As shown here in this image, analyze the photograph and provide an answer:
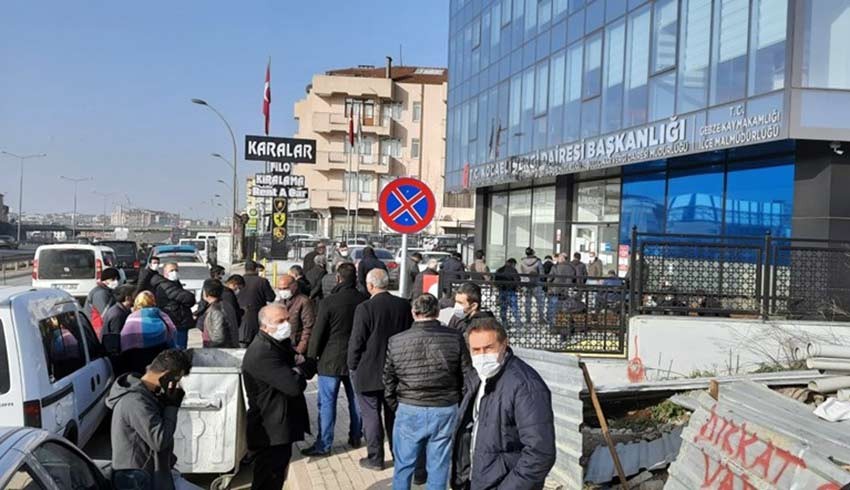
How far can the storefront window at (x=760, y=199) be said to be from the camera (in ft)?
45.9

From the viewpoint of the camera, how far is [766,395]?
20.4 ft

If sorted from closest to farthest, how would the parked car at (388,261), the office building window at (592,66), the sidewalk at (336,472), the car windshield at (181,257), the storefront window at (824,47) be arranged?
the sidewalk at (336,472) → the storefront window at (824,47) → the office building window at (592,66) → the car windshield at (181,257) → the parked car at (388,261)

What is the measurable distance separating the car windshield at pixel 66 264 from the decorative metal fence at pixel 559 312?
12.1m

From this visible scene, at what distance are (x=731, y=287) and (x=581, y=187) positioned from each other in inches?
522

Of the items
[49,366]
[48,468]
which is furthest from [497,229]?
[48,468]

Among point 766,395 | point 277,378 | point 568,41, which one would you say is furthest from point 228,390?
point 568,41

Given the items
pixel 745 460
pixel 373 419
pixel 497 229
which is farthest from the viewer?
pixel 497 229

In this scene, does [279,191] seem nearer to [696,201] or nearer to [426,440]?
[696,201]

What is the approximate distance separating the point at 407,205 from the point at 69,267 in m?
13.5

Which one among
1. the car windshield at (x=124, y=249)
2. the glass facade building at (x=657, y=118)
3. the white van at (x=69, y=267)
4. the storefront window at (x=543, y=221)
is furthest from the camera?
the car windshield at (x=124, y=249)

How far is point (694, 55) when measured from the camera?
15430 millimetres

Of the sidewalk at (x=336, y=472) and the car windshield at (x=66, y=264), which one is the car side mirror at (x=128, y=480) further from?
the car windshield at (x=66, y=264)

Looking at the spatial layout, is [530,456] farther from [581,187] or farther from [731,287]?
[581,187]

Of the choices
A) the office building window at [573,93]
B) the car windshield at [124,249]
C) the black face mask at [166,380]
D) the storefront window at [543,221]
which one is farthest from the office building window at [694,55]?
the car windshield at [124,249]
